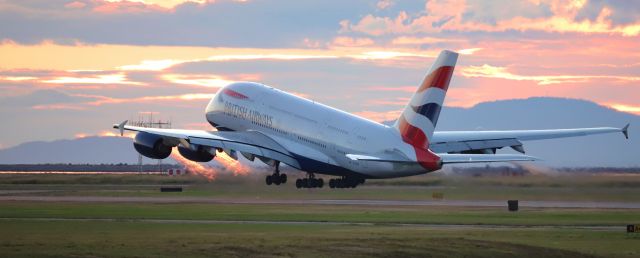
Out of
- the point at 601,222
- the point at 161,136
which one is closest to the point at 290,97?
the point at 161,136

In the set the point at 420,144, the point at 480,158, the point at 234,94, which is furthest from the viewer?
the point at 234,94

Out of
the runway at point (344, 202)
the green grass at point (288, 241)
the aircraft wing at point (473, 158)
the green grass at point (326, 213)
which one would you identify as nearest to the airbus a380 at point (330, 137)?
the aircraft wing at point (473, 158)

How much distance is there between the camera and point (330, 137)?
281 feet

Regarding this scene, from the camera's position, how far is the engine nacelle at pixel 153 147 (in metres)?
90.1

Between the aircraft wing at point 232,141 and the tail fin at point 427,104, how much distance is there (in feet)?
39.3

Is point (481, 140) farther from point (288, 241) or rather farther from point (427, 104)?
point (288, 241)

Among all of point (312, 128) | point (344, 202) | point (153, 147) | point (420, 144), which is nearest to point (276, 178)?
point (344, 202)

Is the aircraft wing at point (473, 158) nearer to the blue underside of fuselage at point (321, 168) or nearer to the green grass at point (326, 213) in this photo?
the green grass at point (326, 213)

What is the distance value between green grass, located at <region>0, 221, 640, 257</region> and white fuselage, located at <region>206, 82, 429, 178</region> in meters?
7.55

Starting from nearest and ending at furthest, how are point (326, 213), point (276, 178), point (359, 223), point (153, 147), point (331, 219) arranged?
point (359, 223), point (331, 219), point (326, 213), point (153, 147), point (276, 178)

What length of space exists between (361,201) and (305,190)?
29.1ft

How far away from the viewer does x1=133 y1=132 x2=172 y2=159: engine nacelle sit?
90125 millimetres

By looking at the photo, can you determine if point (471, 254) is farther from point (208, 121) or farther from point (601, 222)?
point (208, 121)

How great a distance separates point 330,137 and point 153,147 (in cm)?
1294
